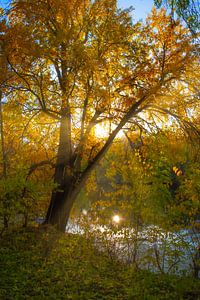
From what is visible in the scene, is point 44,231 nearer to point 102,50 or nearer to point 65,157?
point 65,157

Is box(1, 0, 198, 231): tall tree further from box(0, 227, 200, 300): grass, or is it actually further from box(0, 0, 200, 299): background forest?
box(0, 227, 200, 300): grass

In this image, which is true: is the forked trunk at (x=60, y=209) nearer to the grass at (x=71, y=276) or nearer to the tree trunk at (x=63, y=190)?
the tree trunk at (x=63, y=190)

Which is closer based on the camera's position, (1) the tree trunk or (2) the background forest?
(2) the background forest

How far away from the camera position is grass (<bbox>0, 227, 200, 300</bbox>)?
5387 mm

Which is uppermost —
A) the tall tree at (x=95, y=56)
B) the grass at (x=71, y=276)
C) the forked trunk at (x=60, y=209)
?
the tall tree at (x=95, y=56)

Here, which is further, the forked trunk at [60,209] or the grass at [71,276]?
the forked trunk at [60,209]

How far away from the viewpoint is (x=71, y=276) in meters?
6.47

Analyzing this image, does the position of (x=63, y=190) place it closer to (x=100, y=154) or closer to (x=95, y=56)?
(x=100, y=154)

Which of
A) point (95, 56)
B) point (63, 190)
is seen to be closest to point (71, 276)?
point (63, 190)

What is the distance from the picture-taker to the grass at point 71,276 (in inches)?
212

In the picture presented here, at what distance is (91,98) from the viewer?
9.74 metres

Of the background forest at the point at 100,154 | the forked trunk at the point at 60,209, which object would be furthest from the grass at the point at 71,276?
the forked trunk at the point at 60,209

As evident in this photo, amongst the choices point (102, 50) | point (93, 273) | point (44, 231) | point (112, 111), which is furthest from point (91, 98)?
point (93, 273)

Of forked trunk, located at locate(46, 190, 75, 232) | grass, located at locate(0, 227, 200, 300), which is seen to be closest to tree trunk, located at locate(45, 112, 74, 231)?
forked trunk, located at locate(46, 190, 75, 232)
